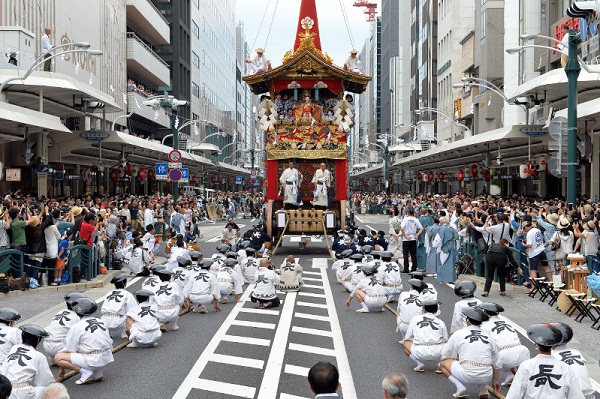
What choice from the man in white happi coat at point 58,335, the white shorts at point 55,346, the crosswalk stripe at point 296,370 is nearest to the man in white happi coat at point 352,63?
→ the crosswalk stripe at point 296,370

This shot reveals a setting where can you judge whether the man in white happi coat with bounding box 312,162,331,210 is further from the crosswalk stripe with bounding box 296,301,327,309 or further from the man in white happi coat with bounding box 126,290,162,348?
the man in white happi coat with bounding box 126,290,162,348

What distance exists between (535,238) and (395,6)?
119 metres

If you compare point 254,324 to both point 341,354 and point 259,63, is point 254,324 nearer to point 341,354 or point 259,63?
A: point 341,354

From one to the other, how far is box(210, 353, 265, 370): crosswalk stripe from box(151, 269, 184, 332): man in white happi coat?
6.28 ft

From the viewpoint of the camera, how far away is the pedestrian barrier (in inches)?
644

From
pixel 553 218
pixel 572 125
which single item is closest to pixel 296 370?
pixel 553 218

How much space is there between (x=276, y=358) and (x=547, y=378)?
470cm

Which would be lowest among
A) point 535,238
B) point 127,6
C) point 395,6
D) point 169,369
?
point 169,369

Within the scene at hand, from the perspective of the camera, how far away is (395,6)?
427 ft

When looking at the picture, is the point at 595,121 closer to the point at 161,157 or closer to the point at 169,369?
the point at 169,369

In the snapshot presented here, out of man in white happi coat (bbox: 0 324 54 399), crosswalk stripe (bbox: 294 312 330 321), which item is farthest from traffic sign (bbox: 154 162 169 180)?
man in white happi coat (bbox: 0 324 54 399)

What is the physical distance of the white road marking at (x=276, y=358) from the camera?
9.05m

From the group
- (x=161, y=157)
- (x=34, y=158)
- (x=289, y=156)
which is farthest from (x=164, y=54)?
(x=289, y=156)

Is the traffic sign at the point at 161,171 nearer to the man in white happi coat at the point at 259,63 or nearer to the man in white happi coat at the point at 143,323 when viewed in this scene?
the man in white happi coat at the point at 259,63
